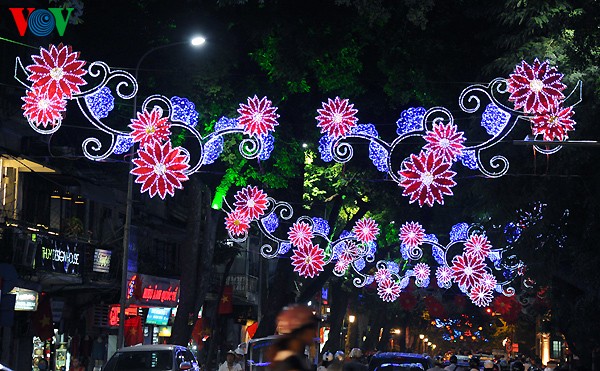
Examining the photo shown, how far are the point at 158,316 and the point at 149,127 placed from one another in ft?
93.3

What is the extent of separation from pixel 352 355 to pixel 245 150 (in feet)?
16.9

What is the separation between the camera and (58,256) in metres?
31.8

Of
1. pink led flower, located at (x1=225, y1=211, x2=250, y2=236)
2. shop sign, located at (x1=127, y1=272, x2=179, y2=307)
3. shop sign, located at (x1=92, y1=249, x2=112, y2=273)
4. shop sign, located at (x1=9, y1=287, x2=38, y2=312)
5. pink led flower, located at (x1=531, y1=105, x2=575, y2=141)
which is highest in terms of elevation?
pink led flower, located at (x1=531, y1=105, x2=575, y2=141)

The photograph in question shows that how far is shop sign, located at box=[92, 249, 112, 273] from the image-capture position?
1401 inches

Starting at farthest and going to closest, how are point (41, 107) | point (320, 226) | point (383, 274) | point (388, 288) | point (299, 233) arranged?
point (388, 288) < point (383, 274) < point (320, 226) < point (299, 233) < point (41, 107)

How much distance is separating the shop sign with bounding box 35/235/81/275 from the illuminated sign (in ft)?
45.4

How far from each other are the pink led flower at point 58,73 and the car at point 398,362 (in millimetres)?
8016

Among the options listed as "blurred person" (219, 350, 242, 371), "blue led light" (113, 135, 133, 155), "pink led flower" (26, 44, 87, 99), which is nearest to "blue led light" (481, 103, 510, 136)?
"blue led light" (113, 135, 133, 155)

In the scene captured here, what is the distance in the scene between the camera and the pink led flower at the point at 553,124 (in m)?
20.9

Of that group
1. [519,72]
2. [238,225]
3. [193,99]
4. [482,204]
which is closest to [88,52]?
[193,99]

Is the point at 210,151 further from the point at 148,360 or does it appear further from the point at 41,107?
the point at 148,360

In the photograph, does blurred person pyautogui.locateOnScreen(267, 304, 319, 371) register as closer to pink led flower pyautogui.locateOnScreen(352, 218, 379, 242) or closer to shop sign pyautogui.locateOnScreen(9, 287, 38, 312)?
shop sign pyautogui.locateOnScreen(9, 287, 38, 312)

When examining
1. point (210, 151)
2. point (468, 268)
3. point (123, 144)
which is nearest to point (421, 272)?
point (468, 268)

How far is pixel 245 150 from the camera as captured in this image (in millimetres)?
23328
